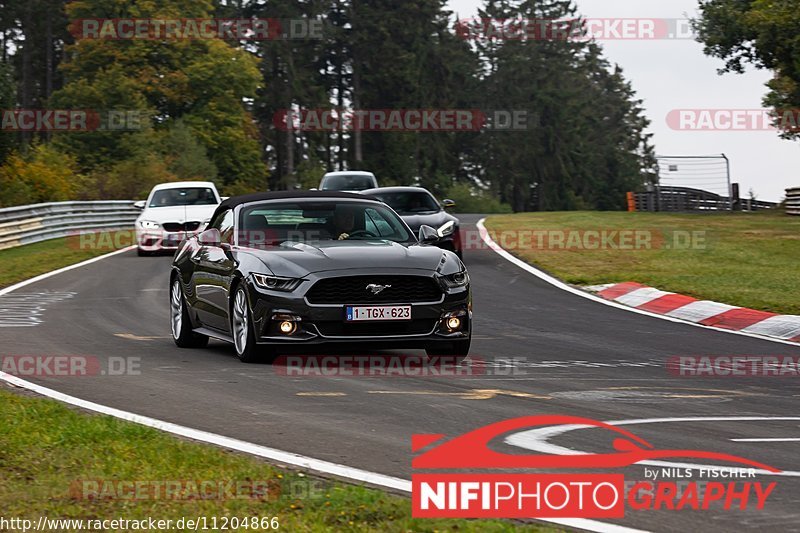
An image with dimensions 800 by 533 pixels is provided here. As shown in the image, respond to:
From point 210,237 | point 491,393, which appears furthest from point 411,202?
point 491,393

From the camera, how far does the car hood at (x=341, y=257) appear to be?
11289 mm

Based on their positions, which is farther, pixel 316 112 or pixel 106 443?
pixel 316 112

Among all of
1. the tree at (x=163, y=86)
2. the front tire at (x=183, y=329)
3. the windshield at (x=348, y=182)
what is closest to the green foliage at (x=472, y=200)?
the tree at (x=163, y=86)

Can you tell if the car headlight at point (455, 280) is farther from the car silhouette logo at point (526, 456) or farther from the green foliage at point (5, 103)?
the green foliage at point (5, 103)

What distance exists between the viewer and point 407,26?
303 feet

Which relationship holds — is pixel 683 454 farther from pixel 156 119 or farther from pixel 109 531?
pixel 156 119

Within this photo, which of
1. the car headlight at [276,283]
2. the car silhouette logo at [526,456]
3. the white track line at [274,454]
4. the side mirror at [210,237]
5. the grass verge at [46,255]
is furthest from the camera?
the grass verge at [46,255]

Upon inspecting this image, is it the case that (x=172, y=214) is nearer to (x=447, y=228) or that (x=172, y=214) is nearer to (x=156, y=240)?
(x=156, y=240)

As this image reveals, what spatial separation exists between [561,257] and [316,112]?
206ft

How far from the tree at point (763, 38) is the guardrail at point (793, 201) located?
9.01ft

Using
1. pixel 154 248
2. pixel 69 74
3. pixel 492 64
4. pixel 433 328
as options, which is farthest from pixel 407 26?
pixel 433 328

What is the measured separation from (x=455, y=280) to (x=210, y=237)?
2912 millimetres

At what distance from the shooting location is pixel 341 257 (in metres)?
11.4

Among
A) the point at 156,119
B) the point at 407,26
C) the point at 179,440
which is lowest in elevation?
the point at 179,440
